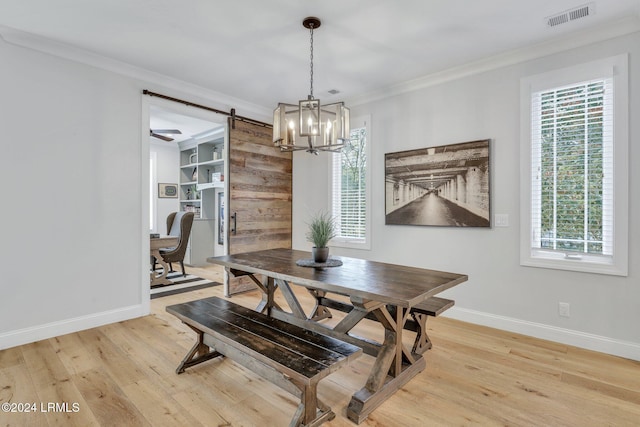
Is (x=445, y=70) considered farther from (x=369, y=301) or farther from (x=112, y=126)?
(x=112, y=126)

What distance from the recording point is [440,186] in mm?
3453

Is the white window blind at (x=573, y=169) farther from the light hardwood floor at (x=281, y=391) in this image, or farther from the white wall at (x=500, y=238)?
the light hardwood floor at (x=281, y=391)

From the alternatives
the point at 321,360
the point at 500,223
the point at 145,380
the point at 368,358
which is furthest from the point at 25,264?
the point at 500,223

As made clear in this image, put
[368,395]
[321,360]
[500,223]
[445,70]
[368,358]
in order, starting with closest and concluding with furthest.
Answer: [321,360], [368,395], [368,358], [500,223], [445,70]

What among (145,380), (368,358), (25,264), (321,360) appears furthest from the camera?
(25,264)

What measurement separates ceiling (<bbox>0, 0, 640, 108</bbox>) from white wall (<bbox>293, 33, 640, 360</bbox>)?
0.31 meters

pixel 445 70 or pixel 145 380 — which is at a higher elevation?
pixel 445 70

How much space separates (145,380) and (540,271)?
10.8 ft

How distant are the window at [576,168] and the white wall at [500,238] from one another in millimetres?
75

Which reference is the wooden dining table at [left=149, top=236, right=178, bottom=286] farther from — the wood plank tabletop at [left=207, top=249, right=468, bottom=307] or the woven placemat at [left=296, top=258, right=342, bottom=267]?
the woven placemat at [left=296, top=258, right=342, bottom=267]

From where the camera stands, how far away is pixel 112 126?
10.5ft

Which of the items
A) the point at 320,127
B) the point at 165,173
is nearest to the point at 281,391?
the point at 320,127

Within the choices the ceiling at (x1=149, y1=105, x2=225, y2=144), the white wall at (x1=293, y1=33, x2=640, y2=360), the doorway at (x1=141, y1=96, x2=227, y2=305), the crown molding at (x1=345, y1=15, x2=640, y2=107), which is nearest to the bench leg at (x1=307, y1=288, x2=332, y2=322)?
the white wall at (x1=293, y1=33, x2=640, y2=360)

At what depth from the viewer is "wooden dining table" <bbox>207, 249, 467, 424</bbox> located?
180 centimetres
